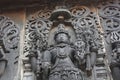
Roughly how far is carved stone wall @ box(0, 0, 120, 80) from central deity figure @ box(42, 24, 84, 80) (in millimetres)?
44

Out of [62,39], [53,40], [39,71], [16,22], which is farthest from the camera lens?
[16,22]

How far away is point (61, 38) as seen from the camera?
4277 millimetres

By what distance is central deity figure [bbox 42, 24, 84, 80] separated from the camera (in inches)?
148

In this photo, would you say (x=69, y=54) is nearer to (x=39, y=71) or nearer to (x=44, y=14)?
(x=39, y=71)

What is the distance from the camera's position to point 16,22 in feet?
16.1

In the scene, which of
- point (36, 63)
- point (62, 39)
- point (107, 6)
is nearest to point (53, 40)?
point (62, 39)

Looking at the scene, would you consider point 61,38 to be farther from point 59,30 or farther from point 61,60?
point 61,60

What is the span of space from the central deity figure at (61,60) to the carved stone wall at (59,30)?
4 cm

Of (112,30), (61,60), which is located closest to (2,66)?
(61,60)

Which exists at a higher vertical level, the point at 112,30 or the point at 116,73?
the point at 112,30

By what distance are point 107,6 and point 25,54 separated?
4.80 feet

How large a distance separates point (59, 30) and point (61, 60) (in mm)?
599

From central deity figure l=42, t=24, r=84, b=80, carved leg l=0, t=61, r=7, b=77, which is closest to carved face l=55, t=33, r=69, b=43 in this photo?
central deity figure l=42, t=24, r=84, b=80

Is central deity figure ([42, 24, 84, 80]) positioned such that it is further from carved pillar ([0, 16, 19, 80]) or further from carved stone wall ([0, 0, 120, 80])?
carved pillar ([0, 16, 19, 80])
